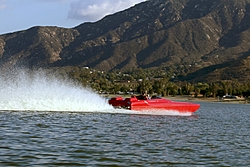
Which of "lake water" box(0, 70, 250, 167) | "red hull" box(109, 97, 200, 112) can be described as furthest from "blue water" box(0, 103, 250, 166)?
"red hull" box(109, 97, 200, 112)

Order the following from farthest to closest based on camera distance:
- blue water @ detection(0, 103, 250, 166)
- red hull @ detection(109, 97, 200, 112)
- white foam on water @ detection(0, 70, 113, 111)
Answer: red hull @ detection(109, 97, 200, 112)
white foam on water @ detection(0, 70, 113, 111)
blue water @ detection(0, 103, 250, 166)

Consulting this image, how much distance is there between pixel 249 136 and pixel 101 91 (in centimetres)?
14317

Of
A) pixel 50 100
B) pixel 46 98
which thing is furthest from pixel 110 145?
pixel 46 98

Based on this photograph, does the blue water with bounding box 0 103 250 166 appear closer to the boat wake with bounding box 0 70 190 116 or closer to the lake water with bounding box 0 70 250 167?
the lake water with bounding box 0 70 250 167

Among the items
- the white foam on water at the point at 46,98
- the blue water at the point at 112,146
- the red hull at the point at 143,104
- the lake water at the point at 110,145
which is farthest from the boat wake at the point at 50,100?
the blue water at the point at 112,146

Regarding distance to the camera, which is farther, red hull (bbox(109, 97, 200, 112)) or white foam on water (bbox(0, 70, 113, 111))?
red hull (bbox(109, 97, 200, 112))

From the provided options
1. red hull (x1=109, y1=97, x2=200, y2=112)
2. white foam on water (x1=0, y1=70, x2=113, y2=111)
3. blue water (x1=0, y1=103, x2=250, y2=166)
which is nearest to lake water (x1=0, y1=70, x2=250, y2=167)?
blue water (x1=0, y1=103, x2=250, y2=166)

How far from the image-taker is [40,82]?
141 feet

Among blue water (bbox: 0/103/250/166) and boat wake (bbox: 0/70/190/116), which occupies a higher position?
boat wake (bbox: 0/70/190/116)

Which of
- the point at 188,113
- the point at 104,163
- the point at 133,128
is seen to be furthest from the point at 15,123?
the point at 188,113

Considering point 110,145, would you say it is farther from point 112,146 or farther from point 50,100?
point 50,100

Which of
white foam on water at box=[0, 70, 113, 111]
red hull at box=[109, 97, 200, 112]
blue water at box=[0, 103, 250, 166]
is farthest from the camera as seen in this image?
red hull at box=[109, 97, 200, 112]

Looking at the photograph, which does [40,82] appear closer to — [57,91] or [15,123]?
[57,91]

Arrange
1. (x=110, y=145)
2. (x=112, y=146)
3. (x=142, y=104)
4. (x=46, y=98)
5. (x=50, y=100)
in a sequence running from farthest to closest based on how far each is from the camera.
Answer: (x=142, y=104)
(x=46, y=98)
(x=50, y=100)
(x=110, y=145)
(x=112, y=146)
